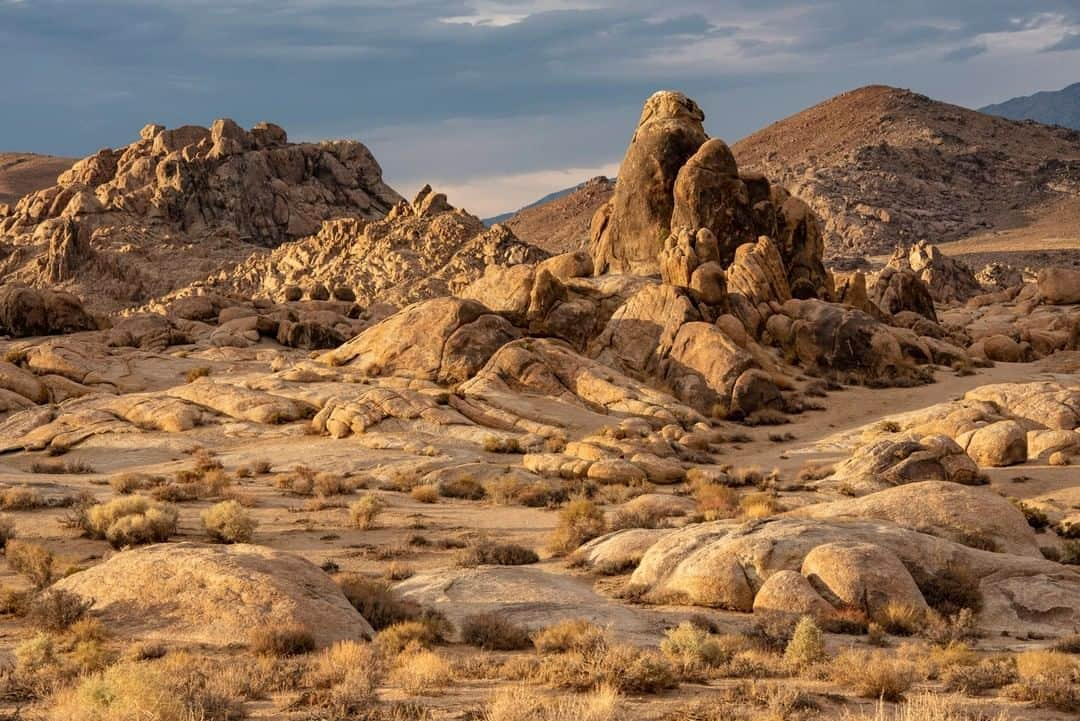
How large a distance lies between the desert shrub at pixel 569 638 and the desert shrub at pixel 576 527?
20.5 feet

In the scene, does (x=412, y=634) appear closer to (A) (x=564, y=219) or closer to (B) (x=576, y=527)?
(B) (x=576, y=527)

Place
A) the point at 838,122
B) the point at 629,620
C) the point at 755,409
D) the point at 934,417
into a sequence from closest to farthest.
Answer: the point at 629,620, the point at 934,417, the point at 755,409, the point at 838,122

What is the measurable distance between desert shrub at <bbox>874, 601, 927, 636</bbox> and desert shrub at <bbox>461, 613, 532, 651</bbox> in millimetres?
4848

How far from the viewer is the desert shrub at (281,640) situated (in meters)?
12.9

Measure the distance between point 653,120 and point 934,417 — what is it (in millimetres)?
24590

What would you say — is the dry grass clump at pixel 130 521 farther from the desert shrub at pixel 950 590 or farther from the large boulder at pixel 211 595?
the desert shrub at pixel 950 590

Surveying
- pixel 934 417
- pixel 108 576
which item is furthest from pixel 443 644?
pixel 934 417

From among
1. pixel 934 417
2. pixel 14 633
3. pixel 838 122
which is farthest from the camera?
pixel 838 122

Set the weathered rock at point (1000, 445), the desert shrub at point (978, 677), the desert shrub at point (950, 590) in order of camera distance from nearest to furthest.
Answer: the desert shrub at point (978, 677) → the desert shrub at point (950, 590) → the weathered rock at point (1000, 445)

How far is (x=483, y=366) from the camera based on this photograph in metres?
38.4

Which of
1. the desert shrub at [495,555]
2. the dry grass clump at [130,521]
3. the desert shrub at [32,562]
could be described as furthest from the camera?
the dry grass clump at [130,521]

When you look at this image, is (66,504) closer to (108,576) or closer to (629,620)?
(108,576)

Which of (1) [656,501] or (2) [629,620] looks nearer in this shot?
(2) [629,620]

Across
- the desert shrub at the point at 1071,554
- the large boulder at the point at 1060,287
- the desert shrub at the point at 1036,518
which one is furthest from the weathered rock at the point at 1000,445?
the large boulder at the point at 1060,287
